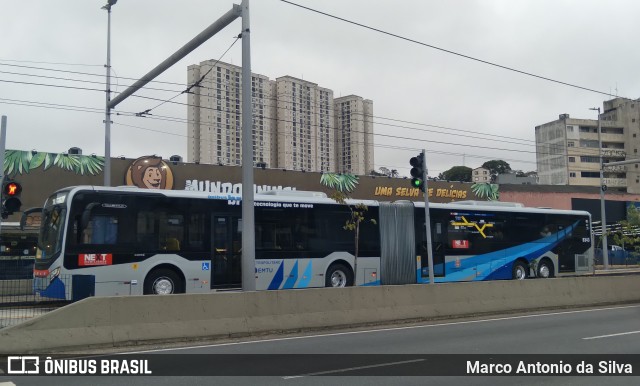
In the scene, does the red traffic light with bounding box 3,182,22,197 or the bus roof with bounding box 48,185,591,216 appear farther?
the bus roof with bounding box 48,185,591,216

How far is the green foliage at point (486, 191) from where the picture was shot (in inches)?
1730

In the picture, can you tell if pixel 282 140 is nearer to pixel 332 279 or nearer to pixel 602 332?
pixel 332 279

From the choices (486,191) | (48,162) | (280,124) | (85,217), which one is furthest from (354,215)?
(486,191)

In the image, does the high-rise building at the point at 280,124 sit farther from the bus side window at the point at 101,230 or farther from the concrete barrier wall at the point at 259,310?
the concrete barrier wall at the point at 259,310

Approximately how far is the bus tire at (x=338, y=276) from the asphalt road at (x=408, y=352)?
21.0 feet

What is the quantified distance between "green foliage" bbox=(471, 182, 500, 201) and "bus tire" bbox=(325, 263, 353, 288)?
80.5 ft

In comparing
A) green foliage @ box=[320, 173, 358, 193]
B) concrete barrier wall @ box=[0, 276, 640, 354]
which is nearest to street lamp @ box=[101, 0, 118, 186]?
concrete barrier wall @ box=[0, 276, 640, 354]

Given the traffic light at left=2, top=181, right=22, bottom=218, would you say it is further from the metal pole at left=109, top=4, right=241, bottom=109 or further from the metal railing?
the metal pole at left=109, top=4, right=241, bottom=109

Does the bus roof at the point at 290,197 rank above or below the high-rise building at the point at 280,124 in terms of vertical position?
below

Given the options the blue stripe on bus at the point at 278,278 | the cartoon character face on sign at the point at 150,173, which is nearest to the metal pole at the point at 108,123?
the blue stripe on bus at the point at 278,278

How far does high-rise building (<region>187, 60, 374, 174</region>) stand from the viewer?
89.3 ft

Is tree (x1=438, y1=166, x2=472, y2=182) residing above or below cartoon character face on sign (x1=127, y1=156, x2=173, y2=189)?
above

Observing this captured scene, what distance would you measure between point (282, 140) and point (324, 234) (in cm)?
1693

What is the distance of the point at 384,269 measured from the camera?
2244cm
